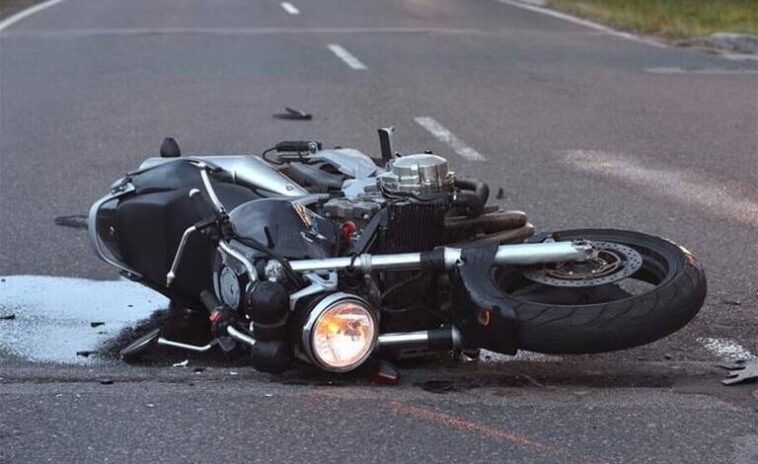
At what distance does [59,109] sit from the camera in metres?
11.0

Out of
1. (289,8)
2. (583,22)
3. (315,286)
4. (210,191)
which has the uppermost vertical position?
(210,191)

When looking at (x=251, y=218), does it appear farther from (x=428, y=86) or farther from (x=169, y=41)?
(x=169, y=41)

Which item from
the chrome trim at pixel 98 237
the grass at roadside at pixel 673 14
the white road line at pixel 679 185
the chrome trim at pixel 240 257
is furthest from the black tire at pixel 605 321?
the grass at roadside at pixel 673 14

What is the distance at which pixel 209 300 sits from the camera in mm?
4586

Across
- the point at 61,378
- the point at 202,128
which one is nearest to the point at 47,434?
the point at 61,378

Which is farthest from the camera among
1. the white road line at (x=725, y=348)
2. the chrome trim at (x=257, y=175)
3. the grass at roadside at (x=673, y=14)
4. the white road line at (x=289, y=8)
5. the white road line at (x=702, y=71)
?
the white road line at (x=289, y=8)

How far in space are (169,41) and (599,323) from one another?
43.1 ft

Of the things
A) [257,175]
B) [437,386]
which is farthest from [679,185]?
[437,386]

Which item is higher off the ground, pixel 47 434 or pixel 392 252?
pixel 392 252

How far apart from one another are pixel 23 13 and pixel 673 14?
10758 millimetres

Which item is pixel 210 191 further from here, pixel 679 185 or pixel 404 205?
pixel 679 185

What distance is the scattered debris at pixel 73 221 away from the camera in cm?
691

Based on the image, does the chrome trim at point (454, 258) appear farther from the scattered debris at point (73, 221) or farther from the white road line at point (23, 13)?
the white road line at point (23, 13)

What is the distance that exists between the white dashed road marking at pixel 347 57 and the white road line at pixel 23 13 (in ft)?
17.9
